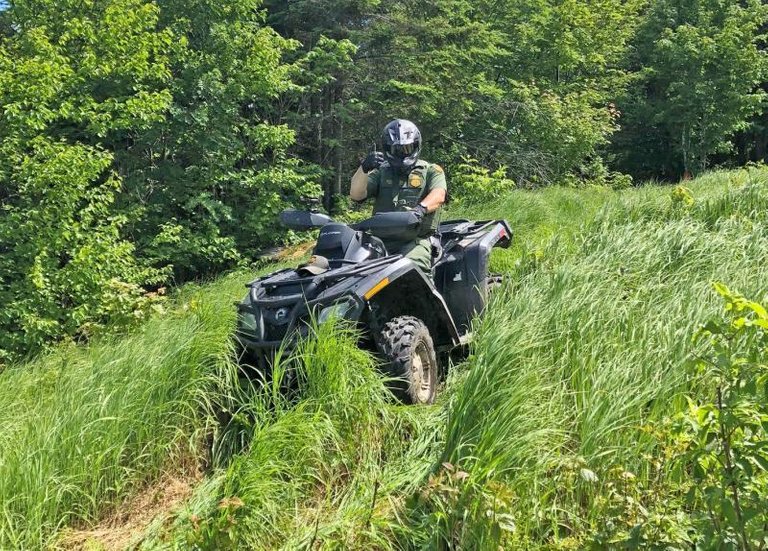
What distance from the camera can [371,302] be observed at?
143 inches

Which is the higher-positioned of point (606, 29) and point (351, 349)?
point (606, 29)

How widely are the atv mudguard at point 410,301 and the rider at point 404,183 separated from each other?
0.36 m

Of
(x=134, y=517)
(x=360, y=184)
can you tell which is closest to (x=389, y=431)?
(x=134, y=517)

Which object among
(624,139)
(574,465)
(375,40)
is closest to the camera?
(574,465)

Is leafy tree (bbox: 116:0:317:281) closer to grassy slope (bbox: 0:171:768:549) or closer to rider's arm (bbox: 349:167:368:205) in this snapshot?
rider's arm (bbox: 349:167:368:205)

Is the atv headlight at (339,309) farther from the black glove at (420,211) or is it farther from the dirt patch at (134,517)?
the dirt patch at (134,517)

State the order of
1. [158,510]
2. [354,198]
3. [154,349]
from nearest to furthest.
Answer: [158,510], [154,349], [354,198]

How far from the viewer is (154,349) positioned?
12.6ft

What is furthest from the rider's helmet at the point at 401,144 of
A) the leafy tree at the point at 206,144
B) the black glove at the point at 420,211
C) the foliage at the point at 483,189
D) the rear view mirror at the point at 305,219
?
the leafy tree at the point at 206,144

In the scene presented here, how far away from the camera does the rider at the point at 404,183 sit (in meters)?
4.30

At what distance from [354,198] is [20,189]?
21.7 feet

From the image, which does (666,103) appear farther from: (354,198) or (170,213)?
(354,198)

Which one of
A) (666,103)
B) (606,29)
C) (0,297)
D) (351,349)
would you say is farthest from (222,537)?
(666,103)

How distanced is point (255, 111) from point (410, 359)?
13.1 meters
